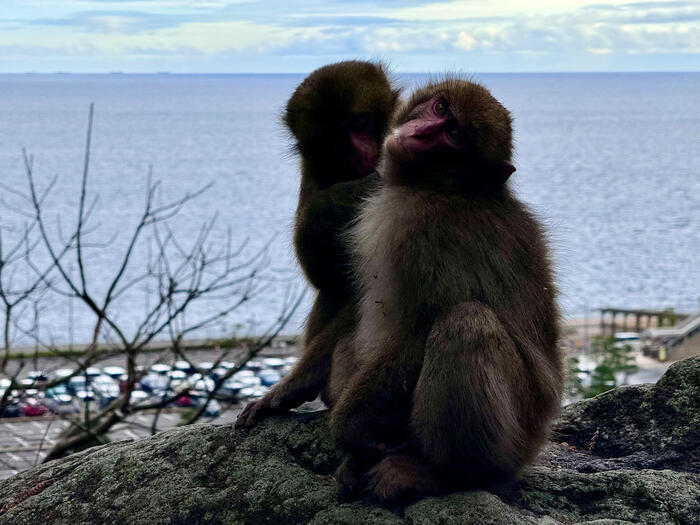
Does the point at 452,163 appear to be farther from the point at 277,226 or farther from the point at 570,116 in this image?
the point at 570,116

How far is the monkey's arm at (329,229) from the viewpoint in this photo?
150 inches

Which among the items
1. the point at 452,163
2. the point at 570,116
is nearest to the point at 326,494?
the point at 452,163

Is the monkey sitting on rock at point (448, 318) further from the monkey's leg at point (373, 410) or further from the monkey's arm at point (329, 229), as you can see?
the monkey's arm at point (329, 229)

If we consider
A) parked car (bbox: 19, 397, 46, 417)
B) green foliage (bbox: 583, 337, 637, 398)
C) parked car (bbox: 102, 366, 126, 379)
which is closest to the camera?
parked car (bbox: 19, 397, 46, 417)

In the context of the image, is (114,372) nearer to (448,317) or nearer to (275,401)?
(275,401)

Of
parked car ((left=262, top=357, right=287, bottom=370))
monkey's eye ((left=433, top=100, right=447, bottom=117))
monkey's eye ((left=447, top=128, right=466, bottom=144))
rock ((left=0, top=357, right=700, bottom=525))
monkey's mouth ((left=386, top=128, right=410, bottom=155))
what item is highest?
monkey's eye ((left=433, top=100, right=447, bottom=117))

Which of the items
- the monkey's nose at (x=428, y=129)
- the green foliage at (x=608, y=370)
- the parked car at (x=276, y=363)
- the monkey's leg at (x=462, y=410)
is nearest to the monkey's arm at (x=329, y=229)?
the monkey's nose at (x=428, y=129)

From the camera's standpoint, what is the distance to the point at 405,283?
3.36m

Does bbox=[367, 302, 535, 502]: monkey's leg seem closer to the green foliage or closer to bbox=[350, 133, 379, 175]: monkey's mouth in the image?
bbox=[350, 133, 379, 175]: monkey's mouth

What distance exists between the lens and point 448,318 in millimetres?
3242

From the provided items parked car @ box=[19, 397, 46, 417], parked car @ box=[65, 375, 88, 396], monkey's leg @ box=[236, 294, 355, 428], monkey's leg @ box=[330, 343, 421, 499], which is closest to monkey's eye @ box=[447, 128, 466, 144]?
monkey's leg @ box=[330, 343, 421, 499]

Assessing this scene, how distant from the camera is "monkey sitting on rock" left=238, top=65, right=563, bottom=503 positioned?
3.21 m

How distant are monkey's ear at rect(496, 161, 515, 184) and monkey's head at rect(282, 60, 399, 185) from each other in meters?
0.58

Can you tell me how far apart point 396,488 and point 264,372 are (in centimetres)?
3298
